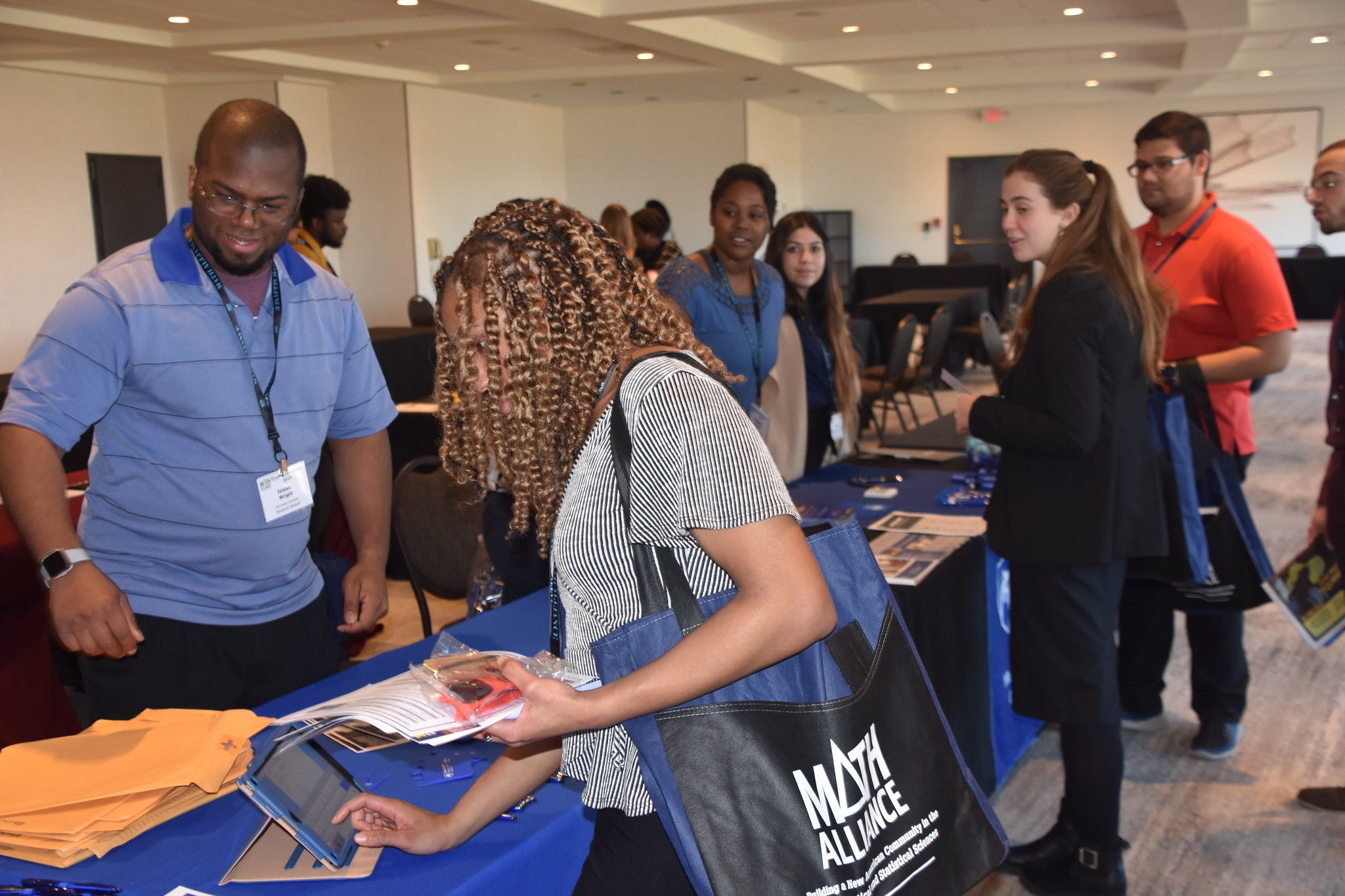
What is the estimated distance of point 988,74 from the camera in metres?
12.3

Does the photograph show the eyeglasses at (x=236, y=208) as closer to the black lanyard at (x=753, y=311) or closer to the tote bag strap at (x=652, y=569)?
the tote bag strap at (x=652, y=569)

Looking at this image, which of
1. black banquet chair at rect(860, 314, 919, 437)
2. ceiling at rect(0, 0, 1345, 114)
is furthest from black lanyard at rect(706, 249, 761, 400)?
ceiling at rect(0, 0, 1345, 114)

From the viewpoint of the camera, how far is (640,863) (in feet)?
3.57

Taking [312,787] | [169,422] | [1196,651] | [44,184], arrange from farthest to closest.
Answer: [44,184]
[1196,651]
[169,422]
[312,787]

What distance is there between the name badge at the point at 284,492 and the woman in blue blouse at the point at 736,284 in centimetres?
150

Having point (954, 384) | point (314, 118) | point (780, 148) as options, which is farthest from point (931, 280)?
point (954, 384)

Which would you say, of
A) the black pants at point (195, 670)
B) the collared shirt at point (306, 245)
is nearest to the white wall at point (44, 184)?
the collared shirt at point (306, 245)

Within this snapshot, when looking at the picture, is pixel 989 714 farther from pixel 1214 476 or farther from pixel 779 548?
pixel 779 548

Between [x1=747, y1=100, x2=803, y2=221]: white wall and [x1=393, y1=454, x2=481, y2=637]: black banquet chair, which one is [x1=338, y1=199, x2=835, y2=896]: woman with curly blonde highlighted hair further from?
[x1=747, y1=100, x2=803, y2=221]: white wall

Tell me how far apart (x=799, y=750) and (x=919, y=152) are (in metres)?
15.6

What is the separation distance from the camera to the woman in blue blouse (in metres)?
3.22

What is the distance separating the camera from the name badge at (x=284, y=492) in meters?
1.82

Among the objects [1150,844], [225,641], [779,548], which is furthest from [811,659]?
[1150,844]

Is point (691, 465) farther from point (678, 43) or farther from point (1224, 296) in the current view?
point (678, 43)
